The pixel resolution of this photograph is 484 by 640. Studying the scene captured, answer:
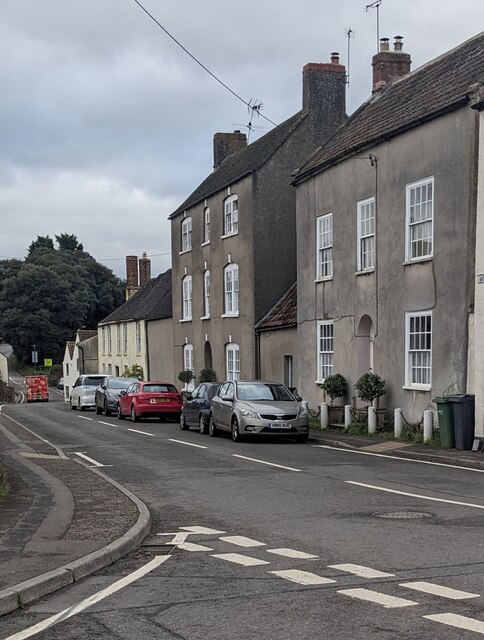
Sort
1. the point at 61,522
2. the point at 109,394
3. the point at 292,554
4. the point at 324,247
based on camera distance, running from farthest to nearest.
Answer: the point at 109,394 < the point at 324,247 < the point at 61,522 < the point at 292,554

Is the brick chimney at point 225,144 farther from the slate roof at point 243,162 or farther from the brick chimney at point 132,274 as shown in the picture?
the brick chimney at point 132,274

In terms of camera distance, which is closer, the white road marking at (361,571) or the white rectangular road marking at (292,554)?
the white road marking at (361,571)

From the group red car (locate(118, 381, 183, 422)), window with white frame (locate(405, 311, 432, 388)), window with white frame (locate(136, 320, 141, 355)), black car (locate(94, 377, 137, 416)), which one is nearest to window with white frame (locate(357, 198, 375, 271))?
window with white frame (locate(405, 311, 432, 388))

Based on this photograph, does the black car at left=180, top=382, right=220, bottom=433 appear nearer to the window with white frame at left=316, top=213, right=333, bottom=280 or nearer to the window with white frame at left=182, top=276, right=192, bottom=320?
the window with white frame at left=316, top=213, right=333, bottom=280

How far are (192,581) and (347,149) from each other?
1922cm

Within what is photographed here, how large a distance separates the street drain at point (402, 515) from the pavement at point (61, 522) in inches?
112

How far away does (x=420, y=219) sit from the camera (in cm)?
2139

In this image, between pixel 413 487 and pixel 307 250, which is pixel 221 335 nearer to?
pixel 307 250

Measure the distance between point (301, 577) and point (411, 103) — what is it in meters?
18.2

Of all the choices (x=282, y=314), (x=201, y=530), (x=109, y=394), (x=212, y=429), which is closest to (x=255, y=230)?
(x=282, y=314)

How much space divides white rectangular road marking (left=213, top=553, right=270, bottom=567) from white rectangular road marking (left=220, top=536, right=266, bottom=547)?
497mm

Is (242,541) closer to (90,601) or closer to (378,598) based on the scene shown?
(90,601)

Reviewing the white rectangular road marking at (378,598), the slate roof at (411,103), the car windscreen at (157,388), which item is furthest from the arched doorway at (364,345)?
the white rectangular road marking at (378,598)

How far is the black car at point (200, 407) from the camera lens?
25.5 metres
